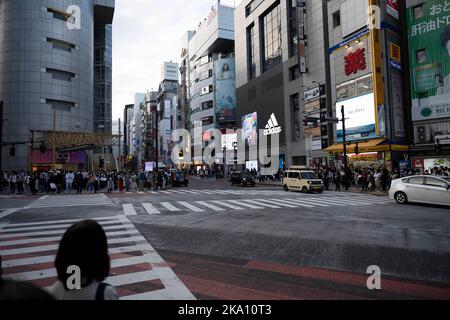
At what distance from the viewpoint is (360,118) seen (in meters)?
32.7

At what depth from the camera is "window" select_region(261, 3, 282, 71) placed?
5059cm

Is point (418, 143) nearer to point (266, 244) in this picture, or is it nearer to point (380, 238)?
point (380, 238)

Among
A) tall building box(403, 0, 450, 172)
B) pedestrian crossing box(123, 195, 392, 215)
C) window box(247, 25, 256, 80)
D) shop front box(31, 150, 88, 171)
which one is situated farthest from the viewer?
window box(247, 25, 256, 80)

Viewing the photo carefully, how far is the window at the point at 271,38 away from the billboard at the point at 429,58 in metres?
22.2

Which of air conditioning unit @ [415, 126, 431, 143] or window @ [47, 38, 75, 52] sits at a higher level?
window @ [47, 38, 75, 52]

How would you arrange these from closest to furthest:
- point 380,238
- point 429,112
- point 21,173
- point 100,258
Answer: point 100,258 < point 380,238 < point 21,173 < point 429,112

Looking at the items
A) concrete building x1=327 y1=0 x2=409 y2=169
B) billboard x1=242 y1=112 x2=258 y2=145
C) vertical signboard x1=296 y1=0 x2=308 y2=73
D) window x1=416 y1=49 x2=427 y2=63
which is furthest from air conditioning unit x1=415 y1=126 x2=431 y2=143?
billboard x1=242 y1=112 x2=258 y2=145

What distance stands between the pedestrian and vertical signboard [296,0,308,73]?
140 feet

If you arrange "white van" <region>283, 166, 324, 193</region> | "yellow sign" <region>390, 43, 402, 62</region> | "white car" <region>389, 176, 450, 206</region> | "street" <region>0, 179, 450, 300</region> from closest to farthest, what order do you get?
"street" <region>0, 179, 450, 300</region>
"white car" <region>389, 176, 450, 206</region>
"white van" <region>283, 166, 324, 193</region>
"yellow sign" <region>390, 43, 402, 62</region>

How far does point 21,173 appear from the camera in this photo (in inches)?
1056

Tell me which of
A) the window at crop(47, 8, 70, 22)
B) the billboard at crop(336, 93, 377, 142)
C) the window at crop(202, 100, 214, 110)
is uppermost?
the window at crop(47, 8, 70, 22)

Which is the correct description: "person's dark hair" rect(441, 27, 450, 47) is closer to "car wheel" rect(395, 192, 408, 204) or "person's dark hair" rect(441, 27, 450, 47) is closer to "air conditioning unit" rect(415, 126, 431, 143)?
"air conditioning unit" rect(415, 126, 431, 143)
